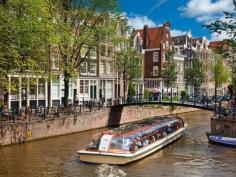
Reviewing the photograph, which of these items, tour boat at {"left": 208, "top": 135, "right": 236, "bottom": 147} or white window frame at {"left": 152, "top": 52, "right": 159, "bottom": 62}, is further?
white window frame at {"left": 152, "top": 52, "right": 159, "bottom": 62}

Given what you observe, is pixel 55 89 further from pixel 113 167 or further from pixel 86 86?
pixel 113 167

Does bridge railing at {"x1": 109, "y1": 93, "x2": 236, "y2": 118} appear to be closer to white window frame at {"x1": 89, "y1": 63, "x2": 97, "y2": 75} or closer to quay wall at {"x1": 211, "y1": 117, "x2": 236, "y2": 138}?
quay wall at {"x1": 211, "y1": 117, "x2": 236, "y2": 138}

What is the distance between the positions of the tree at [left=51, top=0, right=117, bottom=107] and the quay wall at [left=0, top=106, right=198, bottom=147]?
2.71 meters

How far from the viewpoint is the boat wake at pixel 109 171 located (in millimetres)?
20803

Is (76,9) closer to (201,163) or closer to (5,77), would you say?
(5,77)

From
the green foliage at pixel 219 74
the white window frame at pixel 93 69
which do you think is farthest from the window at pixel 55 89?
the green foliage at pixel 219 74

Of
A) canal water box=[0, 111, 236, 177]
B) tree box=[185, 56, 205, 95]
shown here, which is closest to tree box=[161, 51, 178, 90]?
tree box=[185, 56, 205, 95]

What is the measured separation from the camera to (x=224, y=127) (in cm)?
3147

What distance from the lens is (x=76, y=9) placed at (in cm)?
3803

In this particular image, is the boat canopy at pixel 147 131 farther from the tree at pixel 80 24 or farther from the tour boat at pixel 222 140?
the tree at pixel 80 24

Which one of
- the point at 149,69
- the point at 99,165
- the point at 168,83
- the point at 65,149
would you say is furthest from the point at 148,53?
the point at 99,165

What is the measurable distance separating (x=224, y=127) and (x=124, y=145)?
1098 cm

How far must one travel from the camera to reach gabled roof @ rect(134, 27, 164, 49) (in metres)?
68.8

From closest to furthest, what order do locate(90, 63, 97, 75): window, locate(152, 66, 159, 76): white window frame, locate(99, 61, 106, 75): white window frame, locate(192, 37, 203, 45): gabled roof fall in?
locate(90, 63, 97, 75): window
locate(99, 61, 106, 75): white window frame
locate(152, 66, 159, 76): white window frame
locate(192, 37, 203, 45): gabled roof
